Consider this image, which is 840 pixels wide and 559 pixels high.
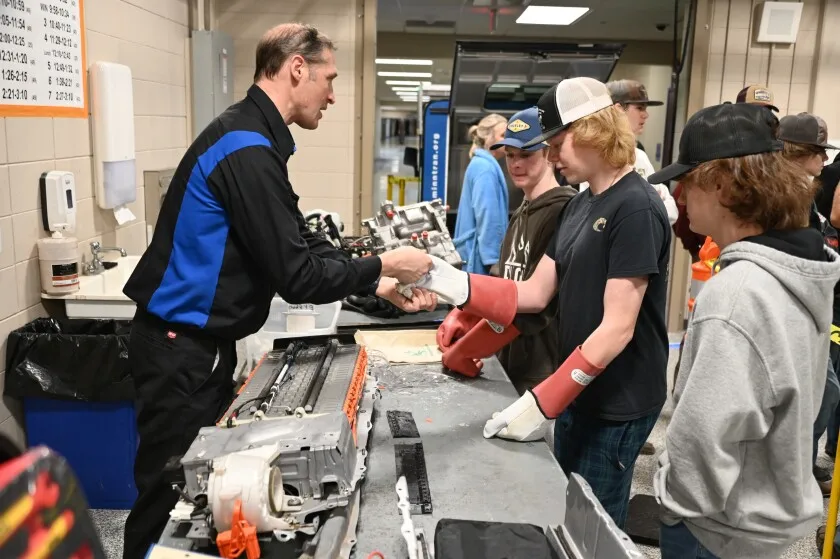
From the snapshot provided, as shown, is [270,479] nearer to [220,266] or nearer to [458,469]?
[458,469]

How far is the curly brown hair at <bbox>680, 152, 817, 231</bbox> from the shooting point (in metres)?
1.30

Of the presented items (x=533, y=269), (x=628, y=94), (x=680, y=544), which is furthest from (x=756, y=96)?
(x=680, y=544)

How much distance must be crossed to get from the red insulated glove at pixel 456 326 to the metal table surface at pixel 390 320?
1.77 ft

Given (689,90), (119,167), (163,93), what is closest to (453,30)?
(689,90)

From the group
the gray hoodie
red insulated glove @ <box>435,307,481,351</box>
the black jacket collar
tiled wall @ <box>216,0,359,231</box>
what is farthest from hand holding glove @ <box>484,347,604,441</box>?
tiled wall @ <box>216,0,359,231</box>

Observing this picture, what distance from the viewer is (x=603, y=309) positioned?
180cm

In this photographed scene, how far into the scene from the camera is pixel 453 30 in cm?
975

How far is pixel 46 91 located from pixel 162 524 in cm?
192

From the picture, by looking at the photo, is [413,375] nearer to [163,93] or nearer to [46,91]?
[46,91]

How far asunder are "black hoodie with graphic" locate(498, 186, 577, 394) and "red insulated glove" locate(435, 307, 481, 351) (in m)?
0.17

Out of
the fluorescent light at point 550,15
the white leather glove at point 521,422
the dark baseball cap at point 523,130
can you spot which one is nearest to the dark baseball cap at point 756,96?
the dark baseball cap at point 523,130

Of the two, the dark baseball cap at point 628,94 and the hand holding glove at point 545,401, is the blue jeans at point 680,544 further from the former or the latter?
the dark baseball cap at point 628,94

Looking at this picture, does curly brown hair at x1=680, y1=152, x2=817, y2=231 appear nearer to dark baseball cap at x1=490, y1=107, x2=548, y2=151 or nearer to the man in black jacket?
the man in black jacket

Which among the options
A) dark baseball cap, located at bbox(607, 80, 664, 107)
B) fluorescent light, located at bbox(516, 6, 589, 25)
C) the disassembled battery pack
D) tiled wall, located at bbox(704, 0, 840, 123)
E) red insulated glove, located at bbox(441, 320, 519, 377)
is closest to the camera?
the disassembled battery pack
